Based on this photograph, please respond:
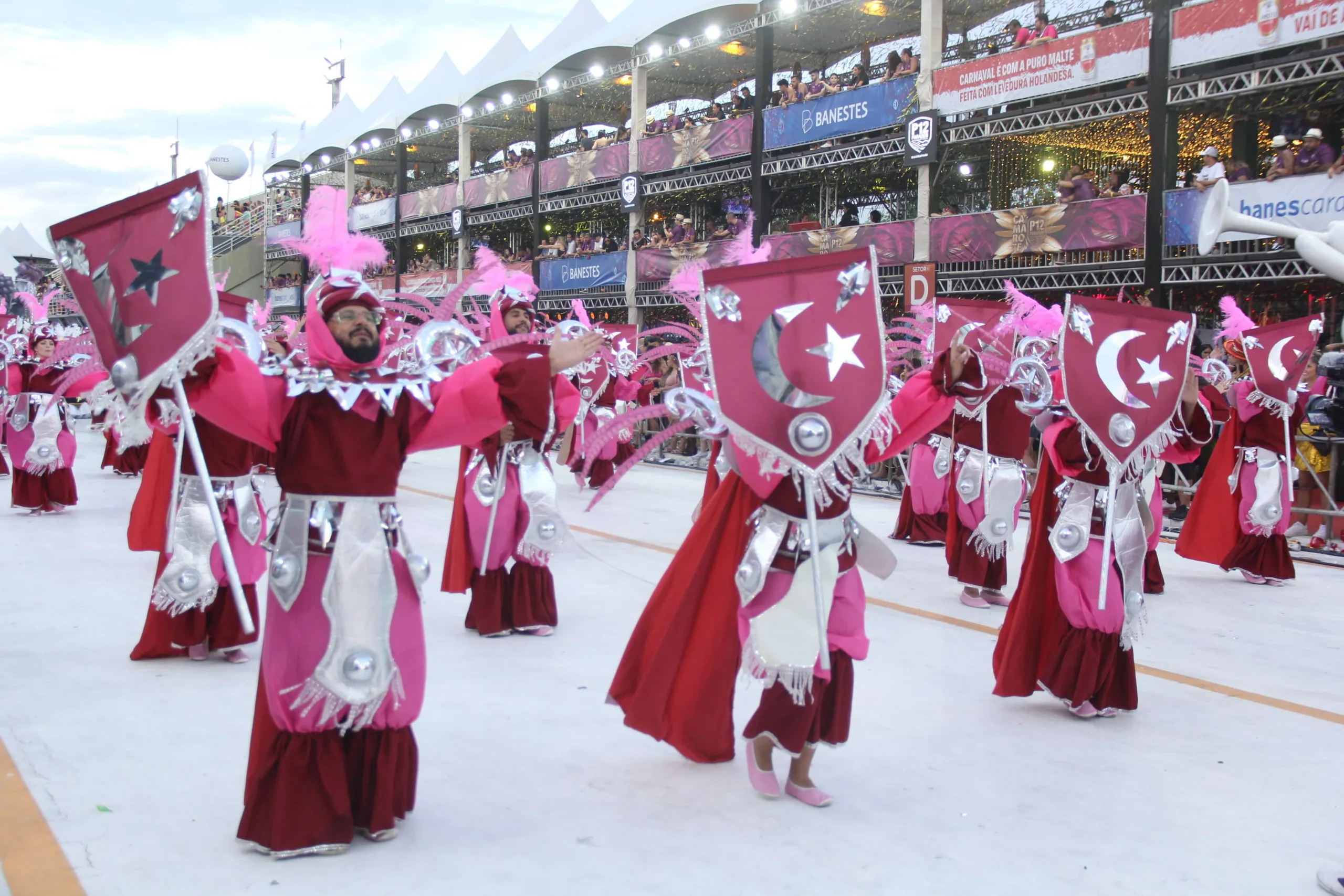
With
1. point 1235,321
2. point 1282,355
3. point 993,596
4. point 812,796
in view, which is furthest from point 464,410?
point 1235,321

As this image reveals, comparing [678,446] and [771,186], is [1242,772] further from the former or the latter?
[771,186]

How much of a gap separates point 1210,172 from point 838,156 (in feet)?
23.1

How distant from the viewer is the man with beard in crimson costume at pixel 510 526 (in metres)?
6.23

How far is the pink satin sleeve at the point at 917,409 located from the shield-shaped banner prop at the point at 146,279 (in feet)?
7.46

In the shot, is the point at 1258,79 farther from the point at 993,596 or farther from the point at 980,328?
the point at 993,596

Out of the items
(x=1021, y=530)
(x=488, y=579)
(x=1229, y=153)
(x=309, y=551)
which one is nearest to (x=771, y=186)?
(x=1229, y=153)

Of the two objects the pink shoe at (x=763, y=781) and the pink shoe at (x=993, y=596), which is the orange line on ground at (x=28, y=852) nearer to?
→ the pink shoe at (x=763, y=781)

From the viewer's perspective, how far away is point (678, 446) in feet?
61.7

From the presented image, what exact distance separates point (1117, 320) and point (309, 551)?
3505 mm

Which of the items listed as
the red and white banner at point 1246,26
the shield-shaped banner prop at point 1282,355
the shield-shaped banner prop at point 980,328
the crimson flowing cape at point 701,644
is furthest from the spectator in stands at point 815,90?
the crimson flowing cape at point 701,644

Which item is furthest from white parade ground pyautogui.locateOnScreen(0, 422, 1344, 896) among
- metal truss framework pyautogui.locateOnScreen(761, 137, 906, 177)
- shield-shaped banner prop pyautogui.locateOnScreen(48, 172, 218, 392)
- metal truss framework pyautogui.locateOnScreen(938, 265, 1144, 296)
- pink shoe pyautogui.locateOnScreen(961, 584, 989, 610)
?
metal truss framework pyautogui.locateOnScreen(761, 137, 906, 177)

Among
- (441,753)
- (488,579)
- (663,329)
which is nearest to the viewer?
(441,753)

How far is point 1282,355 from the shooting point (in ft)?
27.5

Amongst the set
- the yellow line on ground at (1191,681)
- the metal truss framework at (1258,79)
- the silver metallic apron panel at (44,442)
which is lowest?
the yellow line on ground at (1191,681)
